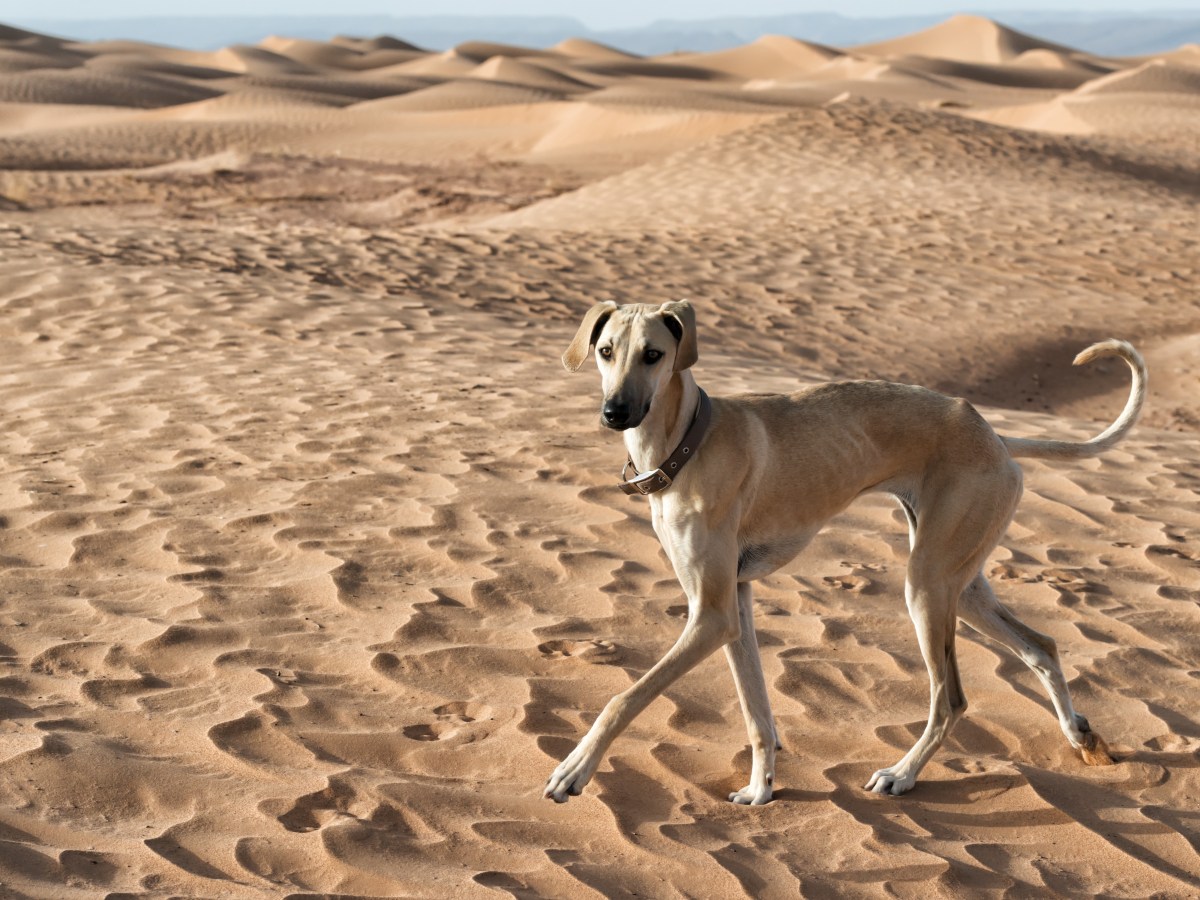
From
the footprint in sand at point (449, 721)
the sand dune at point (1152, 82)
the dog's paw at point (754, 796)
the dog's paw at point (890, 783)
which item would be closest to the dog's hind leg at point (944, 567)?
the dog's paw at point (890, 783)

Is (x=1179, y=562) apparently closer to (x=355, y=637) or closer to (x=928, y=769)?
(x=928, y=769)

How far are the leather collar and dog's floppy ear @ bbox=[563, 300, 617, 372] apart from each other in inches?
13.6

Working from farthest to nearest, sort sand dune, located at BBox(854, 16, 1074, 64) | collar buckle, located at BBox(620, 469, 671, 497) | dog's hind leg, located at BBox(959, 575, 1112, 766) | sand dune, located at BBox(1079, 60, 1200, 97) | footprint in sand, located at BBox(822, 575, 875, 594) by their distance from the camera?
sand dune, located at BBox(854, 16, 1074, 64) → sand dune, located at BBox(1079, 60, 1200, 97) → footprint in sand, located at BBox(822, 575, 875, 594) → dog's hind leg, located at BBox(959, 575, 1112, 766) → collar buckle, located at BBox(620, 469, 671, 497)

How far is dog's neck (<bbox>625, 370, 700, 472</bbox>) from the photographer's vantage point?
12.4 feet

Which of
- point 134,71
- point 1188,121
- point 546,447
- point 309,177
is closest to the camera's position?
point 546,447

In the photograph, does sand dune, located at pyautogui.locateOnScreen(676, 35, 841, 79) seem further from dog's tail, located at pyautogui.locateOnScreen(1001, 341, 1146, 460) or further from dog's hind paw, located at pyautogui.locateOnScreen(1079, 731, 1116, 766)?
dog's hind paw, located at pyautogui.locateOnScreen(1079, 731, 1116, 766)

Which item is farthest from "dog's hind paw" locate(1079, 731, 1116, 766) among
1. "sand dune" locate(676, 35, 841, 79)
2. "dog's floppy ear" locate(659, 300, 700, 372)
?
"sand dune" locate(676, 35, 841, 79)

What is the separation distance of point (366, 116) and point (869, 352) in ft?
95.9

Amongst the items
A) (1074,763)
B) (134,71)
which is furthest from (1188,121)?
(134,71)

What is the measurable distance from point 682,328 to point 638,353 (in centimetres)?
15

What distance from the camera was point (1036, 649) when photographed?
4203 millimetres

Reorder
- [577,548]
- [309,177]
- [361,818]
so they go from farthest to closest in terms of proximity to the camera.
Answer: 1. [309,177]
2. [577,548]
3. [361,818]

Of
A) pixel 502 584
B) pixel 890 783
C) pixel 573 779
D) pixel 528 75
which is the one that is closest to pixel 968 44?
pixel 528 75

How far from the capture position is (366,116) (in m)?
38.2
